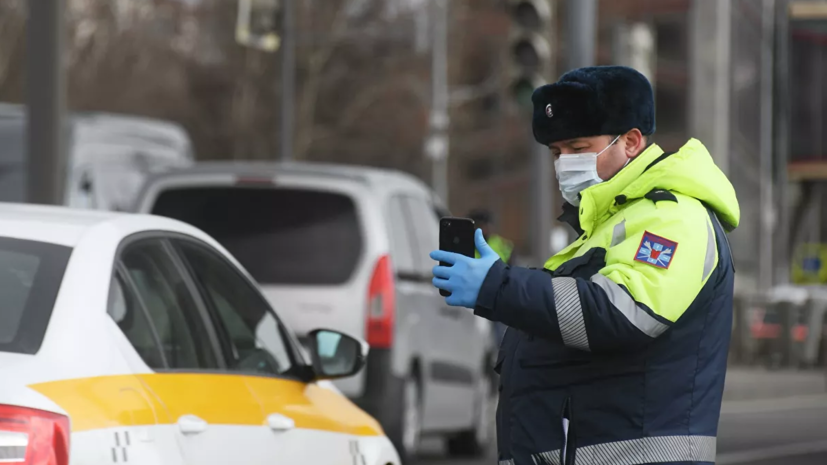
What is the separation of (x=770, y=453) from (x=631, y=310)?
10.4m

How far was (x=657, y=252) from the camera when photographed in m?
Result: 4.02

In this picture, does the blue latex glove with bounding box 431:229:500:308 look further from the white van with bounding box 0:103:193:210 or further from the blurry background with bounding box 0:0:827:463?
the blurry background with bounding box 0:0:827:463

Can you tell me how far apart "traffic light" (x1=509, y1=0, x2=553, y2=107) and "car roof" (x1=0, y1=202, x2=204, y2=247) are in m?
8.96

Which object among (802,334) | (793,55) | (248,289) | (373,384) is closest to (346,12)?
(793,55)

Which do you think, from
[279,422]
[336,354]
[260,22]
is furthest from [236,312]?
[260,22]

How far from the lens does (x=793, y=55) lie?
51906 millimetres

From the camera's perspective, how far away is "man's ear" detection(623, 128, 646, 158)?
14.3 ft

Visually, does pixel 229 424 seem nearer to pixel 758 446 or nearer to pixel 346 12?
pixel 758 446

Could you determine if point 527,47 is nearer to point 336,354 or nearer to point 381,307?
point 381,307

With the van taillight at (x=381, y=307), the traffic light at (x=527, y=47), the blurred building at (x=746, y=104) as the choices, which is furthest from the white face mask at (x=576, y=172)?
the blurred building at (x=746, y=104)

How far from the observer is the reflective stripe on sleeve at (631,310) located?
398 centimetres

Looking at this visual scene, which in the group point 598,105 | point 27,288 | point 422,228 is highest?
point 598,105

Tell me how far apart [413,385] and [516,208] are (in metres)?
50.9

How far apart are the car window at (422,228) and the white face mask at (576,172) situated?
689 cm
